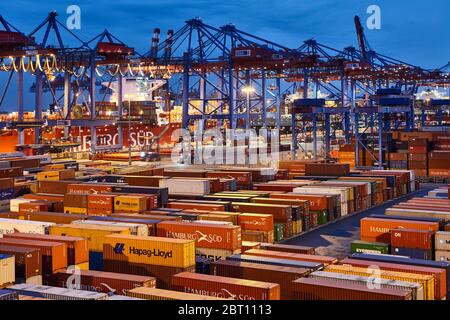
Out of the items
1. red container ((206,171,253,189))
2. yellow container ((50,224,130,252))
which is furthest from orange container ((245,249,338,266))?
red container ((206,171,253,189))

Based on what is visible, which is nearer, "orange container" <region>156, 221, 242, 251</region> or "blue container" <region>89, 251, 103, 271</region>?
"blue container" <region>89, 251, 103, 271</region>

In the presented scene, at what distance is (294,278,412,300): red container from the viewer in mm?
13156

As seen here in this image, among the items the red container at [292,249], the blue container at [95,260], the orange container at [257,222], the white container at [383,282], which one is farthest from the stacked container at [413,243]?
the blue container at [95,260]

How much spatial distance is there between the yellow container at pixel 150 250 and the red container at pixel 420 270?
480 cm

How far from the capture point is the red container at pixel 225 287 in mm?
13703

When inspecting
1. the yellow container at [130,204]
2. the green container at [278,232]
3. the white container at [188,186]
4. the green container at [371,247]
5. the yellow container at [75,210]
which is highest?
the white container at [188,186]

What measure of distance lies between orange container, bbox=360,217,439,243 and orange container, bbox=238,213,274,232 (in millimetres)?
4537

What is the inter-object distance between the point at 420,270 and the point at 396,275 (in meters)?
1.01

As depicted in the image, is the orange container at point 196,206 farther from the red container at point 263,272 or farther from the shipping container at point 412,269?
the shipping container at point 412,269

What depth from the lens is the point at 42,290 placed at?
13484 mm

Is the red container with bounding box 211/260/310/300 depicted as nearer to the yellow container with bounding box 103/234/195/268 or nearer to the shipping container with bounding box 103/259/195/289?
the yellow container with bounding box 103/234/195/268

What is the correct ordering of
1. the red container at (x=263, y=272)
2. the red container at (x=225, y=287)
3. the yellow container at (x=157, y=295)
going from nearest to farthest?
1. the yellow container at (x=157, y=295)
2. the red container at (x=225, y=287)
3. the red container at (x=263, y=272)
